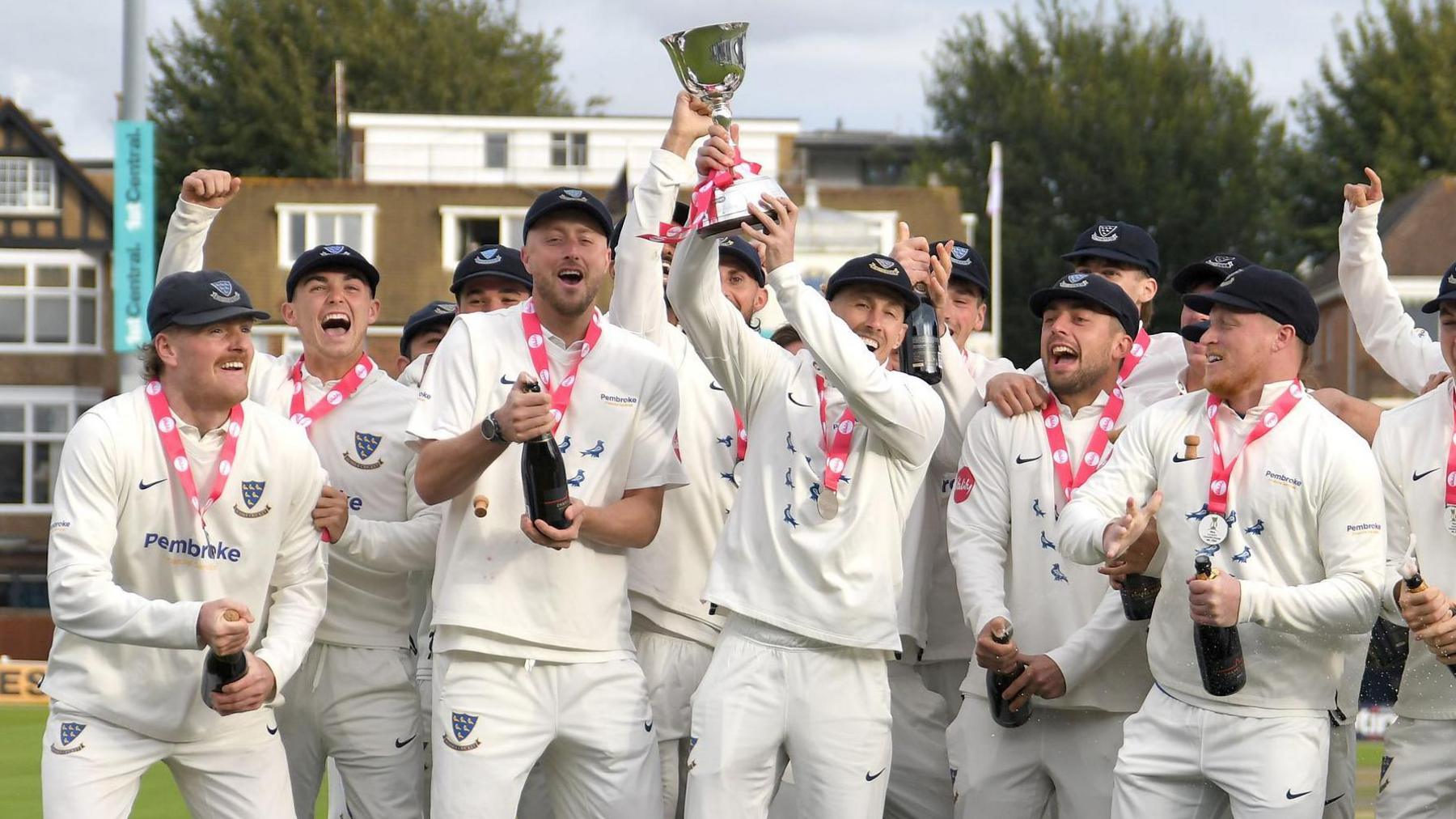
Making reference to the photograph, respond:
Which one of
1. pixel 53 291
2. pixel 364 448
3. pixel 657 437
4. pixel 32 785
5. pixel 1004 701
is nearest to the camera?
pixel 657 437

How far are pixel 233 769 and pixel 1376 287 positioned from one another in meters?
4.86

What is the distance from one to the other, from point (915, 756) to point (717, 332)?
88.7 inches

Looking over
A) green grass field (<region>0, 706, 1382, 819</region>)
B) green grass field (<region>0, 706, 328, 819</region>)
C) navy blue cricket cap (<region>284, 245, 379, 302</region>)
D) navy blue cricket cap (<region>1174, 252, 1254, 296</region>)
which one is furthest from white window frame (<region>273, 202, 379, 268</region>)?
navy blue cricket cap (<region>1174, 252, 1254, 296</region>)

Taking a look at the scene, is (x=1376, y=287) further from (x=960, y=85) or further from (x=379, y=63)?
(x=379, y=63)

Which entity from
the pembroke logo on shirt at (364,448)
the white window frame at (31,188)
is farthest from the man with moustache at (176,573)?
the white window frame at (31,188)

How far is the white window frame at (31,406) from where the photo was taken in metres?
39.8

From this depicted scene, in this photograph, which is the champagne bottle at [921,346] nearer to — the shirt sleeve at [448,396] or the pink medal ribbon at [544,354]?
the pink medal ribbon at [544,354]

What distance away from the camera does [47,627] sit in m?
25.7

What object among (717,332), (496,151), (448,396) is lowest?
(448,396)

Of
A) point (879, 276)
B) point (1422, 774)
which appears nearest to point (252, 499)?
point (879, 276)

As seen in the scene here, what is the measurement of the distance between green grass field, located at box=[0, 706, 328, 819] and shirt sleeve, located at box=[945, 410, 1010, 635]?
522 cm

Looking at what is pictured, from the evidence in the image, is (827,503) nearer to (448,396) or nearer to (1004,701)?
(1004,701)

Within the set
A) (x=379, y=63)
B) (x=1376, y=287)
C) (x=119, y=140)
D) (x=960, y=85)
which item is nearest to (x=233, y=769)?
(x=1376, y=287)

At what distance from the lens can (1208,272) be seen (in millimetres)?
7297
